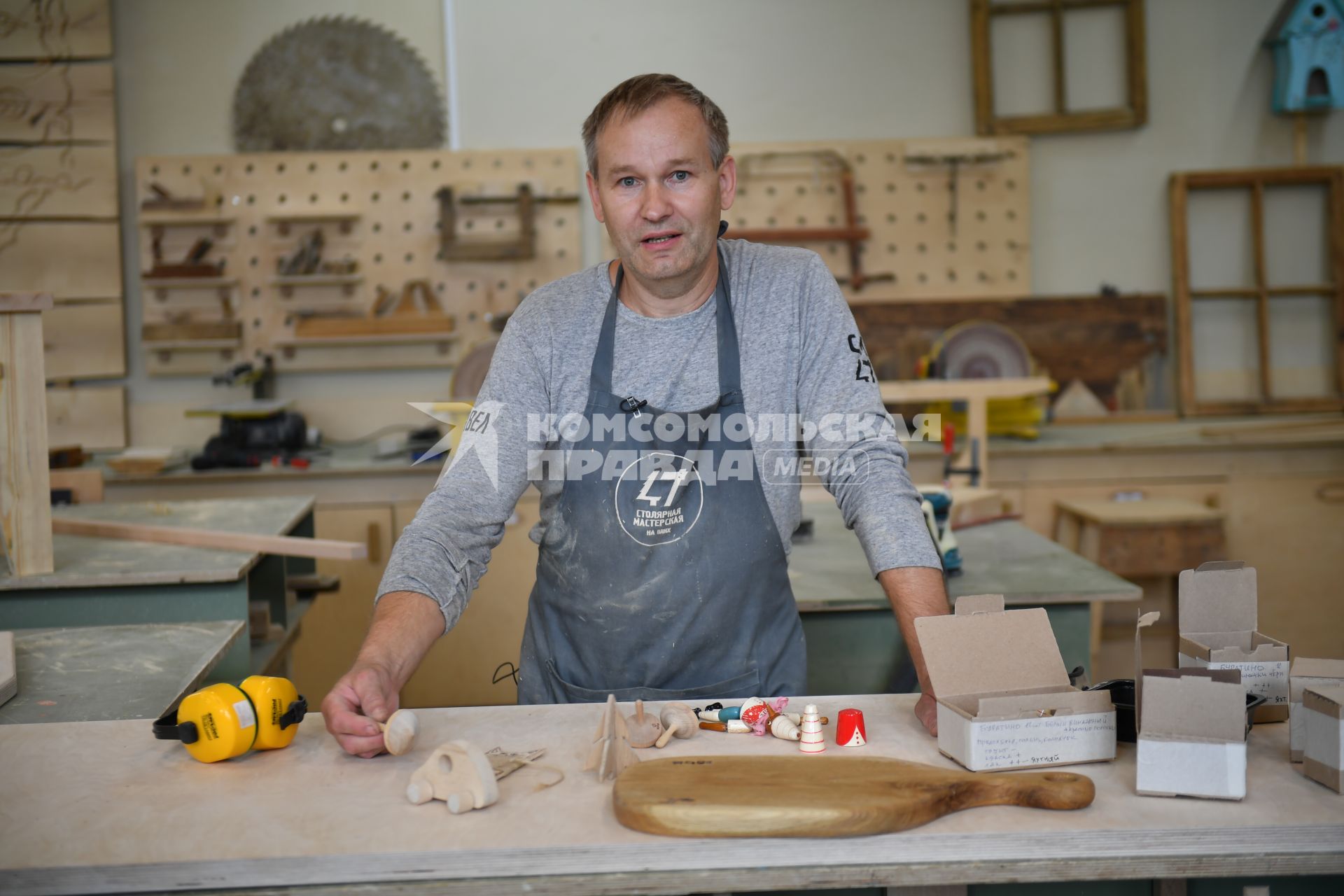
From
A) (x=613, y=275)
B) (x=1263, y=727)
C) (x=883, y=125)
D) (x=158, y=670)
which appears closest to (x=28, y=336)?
(x=158, y=670)

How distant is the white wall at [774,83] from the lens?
4.61m

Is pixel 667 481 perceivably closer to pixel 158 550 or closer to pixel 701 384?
pixel 701 384

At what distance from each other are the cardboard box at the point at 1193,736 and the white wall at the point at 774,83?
3.85 meters

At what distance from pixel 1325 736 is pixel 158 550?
2269 millimetres

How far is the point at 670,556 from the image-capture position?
179 centimetres

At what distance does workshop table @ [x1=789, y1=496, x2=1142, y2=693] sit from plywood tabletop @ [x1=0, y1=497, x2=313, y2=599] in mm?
1253

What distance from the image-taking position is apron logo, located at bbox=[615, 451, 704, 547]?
179cm

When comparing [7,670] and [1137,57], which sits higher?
[1137,57]

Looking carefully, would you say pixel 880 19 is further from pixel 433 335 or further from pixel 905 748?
pixel 905 748

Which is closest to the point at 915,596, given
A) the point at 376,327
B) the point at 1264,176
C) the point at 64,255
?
the point at 376,327

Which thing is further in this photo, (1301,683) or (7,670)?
(7,670)

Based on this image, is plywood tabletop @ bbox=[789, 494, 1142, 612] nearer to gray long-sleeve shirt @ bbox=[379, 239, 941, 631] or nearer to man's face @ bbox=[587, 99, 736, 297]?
gray long-sleeve shirt @ bbox=[379, 239, 941, 631]

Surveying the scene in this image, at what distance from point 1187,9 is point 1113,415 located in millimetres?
1708

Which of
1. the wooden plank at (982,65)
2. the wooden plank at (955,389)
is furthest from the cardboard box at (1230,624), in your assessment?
the wooden plank at (982,65)
